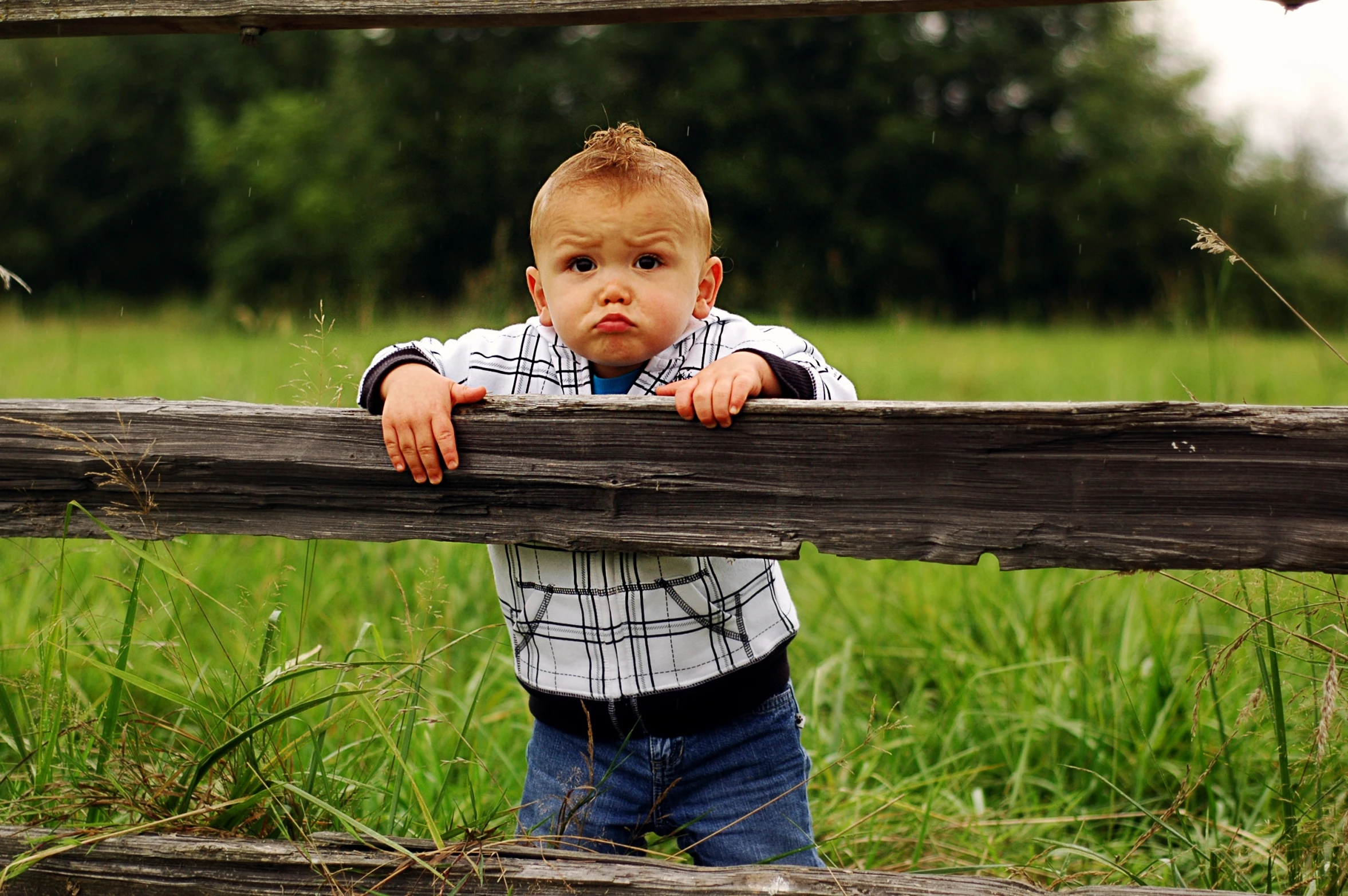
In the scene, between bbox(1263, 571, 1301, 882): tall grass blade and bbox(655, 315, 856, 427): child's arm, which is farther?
bbox(1263, 571, 1301, 882): tall grass blade

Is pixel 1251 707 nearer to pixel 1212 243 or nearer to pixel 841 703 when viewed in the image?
pixel 1212 243

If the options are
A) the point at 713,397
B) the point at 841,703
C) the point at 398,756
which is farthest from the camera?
the point at 841,703

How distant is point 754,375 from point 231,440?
0.84 metres

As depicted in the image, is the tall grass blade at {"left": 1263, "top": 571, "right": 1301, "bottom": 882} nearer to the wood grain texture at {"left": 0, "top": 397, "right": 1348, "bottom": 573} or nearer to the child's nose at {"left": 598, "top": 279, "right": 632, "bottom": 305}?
the wood grain texture at {"left": 0, "top": 397, "right": 1348, "bottom": 573}

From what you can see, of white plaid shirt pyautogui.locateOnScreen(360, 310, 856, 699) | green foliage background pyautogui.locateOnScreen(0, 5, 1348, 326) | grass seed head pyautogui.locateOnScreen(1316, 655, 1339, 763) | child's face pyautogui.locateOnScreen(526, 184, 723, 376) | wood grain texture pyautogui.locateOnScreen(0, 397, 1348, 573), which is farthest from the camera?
green foliage background pyautogui.locateOnScreen(0, 5, 1348, 326)

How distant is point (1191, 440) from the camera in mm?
1352

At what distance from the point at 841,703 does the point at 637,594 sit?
4.88 feet

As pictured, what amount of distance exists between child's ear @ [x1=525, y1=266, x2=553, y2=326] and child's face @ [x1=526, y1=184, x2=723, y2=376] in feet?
0.24

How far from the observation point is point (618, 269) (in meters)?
1.60

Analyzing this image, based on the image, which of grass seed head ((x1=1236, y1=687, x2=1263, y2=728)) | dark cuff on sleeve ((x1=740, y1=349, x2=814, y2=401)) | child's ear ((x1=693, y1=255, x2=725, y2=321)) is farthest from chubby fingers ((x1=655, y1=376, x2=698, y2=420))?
grass seed head ((x1=1236, y1=687, x2=1263, y2=728))

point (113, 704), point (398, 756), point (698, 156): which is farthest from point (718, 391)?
point (698, 156)

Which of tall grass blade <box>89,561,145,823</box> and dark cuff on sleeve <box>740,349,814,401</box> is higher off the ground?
dark cuff on sleeve <box>740,349,814,401</box>

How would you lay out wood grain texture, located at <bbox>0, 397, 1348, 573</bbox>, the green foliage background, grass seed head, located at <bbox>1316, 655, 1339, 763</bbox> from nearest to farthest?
1. wood grain texture, located at <bbox>0, 397, 1348, 573</bbox>
2. grass seed head, located at <bbox>1316, 655, 1339, 763</bbox>
3. the green foliage background

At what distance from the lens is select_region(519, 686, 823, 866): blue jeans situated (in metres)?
1.75
